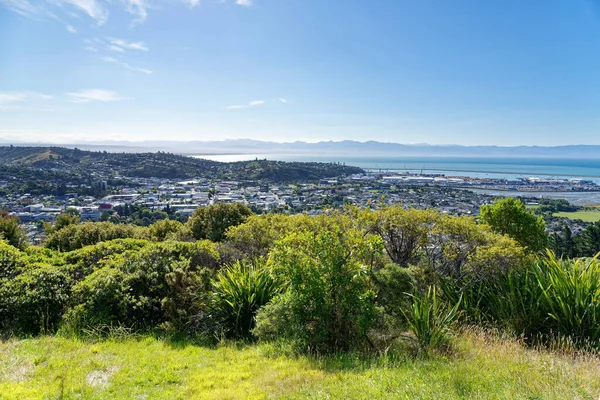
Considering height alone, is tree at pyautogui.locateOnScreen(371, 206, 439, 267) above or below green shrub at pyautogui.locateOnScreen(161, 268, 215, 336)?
above

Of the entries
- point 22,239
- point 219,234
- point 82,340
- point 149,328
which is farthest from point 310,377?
point 22,239

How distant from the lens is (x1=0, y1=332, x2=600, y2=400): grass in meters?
3.11

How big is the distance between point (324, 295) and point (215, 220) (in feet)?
37.3

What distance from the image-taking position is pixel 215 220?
15016 mm

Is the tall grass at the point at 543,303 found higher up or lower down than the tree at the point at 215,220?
higher up

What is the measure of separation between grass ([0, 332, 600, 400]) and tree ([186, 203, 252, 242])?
32.9ft

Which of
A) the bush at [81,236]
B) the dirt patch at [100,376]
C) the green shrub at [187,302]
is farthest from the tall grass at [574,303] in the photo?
the bush at [81,236]

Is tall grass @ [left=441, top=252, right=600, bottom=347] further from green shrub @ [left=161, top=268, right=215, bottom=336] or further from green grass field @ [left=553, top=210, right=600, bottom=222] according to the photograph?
green grass field @ [left=553, top=210, right=600, bottom=222]

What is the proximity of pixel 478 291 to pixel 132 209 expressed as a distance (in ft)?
143

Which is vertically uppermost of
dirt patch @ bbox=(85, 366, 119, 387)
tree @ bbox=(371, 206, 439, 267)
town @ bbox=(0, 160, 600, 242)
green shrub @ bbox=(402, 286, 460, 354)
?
tree @ bbox=(371, 206, 439, 267)

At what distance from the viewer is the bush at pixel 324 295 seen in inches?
173

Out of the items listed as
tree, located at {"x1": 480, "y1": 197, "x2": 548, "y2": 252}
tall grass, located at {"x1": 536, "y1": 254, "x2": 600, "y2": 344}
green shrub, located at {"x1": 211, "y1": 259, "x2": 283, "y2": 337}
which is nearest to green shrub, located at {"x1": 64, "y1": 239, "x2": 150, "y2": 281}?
green shrub, located at {"x1": 211, "y1": 259, "x2": 283, "y2": 337}

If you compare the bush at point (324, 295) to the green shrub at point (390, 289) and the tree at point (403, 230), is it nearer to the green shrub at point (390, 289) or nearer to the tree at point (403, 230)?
the green shrub at point (390, 289)

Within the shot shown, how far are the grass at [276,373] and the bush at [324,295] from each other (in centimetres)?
43
